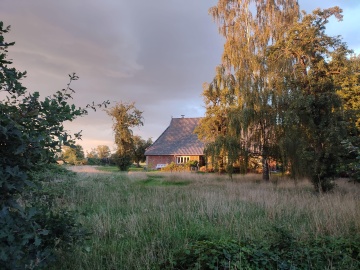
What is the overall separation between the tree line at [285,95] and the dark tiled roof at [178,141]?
16585 millimetres

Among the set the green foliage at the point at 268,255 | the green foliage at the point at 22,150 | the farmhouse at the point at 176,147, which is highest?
the farmhouse at the point at 176,147

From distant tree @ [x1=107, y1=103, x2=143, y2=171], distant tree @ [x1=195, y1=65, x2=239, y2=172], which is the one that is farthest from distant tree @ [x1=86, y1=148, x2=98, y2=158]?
distant tree @ [x1=195, y1=65, x2=239, y2=172]

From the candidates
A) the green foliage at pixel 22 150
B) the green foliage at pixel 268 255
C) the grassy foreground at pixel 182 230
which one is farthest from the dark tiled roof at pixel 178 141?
the green foliage at pixel 22 150

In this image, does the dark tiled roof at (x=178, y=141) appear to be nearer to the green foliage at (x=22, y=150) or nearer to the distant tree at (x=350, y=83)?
the distant tree at (x=350, y=83)

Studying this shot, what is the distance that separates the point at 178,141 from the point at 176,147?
138cm

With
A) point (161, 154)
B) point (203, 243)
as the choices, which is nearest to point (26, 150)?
point (203, 243)

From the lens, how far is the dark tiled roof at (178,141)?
4169 cm

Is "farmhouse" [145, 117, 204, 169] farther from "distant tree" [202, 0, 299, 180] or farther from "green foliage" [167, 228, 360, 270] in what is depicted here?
"green foliage" [167, 228, 360, 270]

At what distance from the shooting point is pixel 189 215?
6520 millimetres

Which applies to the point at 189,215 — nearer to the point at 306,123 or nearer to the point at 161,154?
the point at 306,123

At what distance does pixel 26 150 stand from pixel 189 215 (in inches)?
187

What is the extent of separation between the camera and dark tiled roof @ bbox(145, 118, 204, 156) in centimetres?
4169

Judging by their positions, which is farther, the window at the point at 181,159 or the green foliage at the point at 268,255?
the window at the point at 181,159

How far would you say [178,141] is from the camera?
43.7 m
